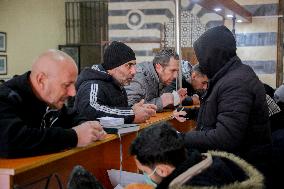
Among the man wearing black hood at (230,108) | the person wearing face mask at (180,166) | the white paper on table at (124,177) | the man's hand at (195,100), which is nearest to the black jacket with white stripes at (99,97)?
the white paper on table at (124,177)

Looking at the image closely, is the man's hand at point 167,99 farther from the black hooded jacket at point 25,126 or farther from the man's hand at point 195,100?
the black hooded jacket at point 25,126

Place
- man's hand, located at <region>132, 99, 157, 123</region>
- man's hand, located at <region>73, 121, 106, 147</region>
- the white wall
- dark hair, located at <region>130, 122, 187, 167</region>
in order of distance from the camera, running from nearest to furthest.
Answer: dark hair, located at <region>130, 122, 187, 167</region> < man's hand, located at <region>73, 121, 106, 147</region> < man's hand, located at <region>132, 99, 157, 123</region> < the white wall

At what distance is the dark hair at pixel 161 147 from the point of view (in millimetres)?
1781

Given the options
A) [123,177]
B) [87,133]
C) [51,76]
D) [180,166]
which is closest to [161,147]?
[180,166]

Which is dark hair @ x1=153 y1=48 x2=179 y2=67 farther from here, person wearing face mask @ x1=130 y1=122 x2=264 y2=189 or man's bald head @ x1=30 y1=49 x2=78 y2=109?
person wearing face mask @ x1=130 y1=122 x2=264 y2=189

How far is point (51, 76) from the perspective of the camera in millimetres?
2361

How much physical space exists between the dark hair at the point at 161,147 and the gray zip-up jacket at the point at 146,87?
231 cm

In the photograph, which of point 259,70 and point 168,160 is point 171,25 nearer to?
point 259,70

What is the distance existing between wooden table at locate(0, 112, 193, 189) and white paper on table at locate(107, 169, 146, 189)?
0.44ft

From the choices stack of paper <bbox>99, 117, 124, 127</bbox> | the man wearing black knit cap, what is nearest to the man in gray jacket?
the man wearing black knit cap

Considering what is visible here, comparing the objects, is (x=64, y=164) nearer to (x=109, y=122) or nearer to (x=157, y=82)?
(x=109, y=122)

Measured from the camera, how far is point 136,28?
28.7ft

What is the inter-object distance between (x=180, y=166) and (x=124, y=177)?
48.5 inches

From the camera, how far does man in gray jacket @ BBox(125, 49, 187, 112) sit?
425cm
